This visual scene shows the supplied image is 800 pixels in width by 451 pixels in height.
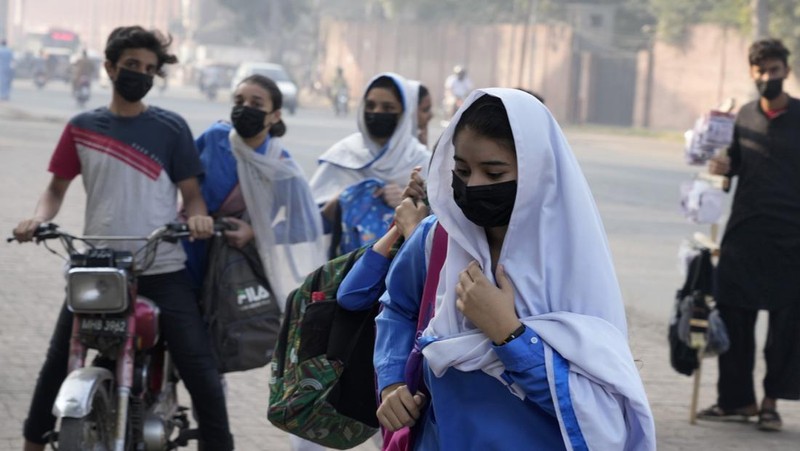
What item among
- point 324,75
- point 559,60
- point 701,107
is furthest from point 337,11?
point 701,107

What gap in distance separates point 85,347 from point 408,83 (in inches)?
74.4

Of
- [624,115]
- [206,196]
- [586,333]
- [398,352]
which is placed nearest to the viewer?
[586,333]

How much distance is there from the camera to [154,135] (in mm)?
4992

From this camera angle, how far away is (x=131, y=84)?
A: 16.3 ft

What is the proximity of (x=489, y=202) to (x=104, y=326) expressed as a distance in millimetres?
2334

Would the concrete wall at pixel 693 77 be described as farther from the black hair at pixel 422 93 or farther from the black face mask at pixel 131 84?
the black face mask at pixel 131 84

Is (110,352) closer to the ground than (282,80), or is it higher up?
higher up

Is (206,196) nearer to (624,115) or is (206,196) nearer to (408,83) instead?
(408,83)

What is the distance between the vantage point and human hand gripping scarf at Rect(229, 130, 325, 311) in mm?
5379

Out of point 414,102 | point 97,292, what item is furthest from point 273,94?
point 97,292

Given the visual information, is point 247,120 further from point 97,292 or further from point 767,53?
point 767,53

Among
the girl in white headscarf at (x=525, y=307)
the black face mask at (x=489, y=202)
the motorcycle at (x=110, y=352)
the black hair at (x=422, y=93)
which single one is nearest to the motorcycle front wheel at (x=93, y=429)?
the motorcycle at (x=110, y=352)

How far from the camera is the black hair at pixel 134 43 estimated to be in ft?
16.7

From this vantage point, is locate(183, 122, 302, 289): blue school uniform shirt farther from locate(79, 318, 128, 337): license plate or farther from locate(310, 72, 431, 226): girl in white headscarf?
locate(79, 318, 128, 337): license plate
